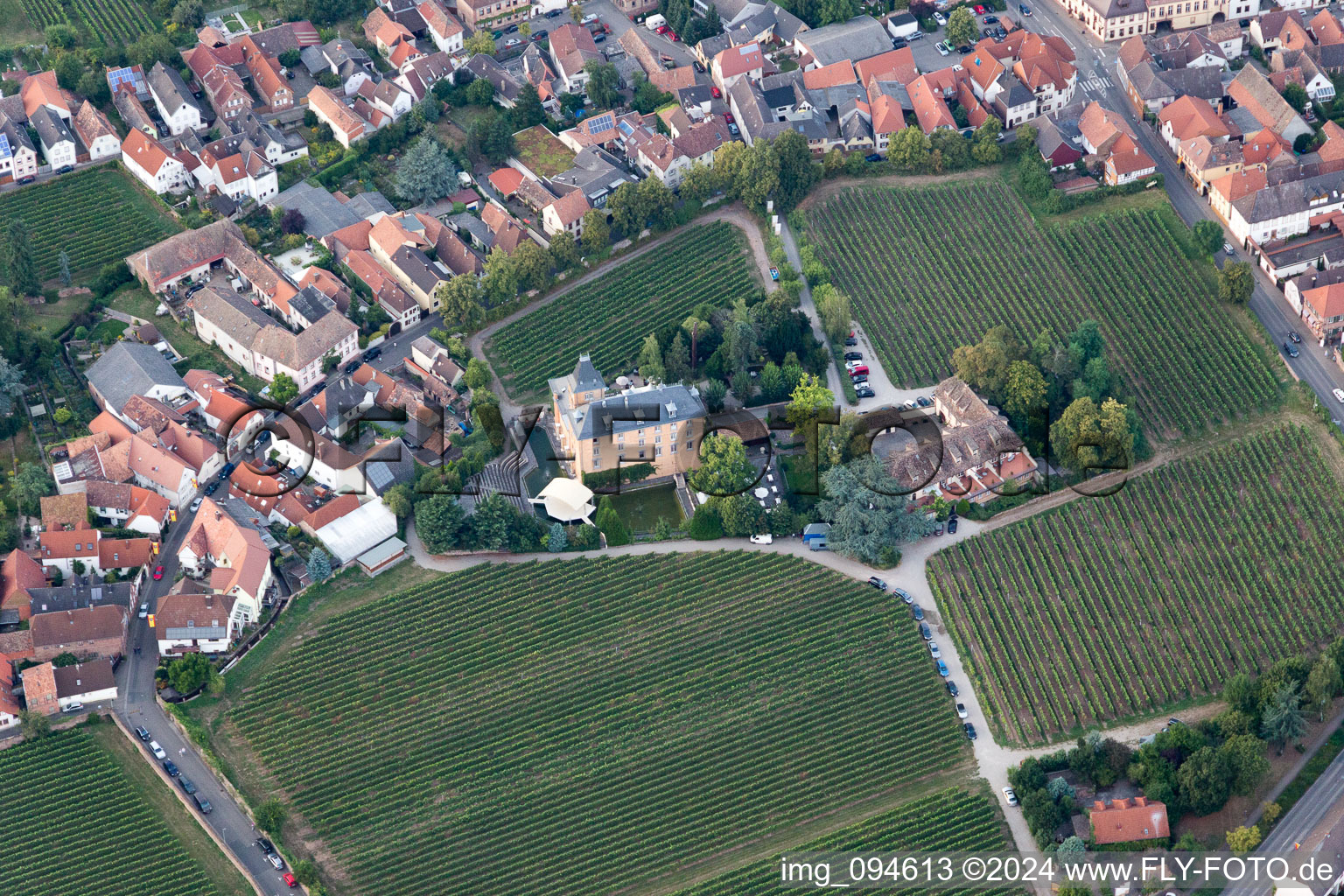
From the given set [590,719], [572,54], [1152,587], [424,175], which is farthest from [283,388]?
[1152,587]

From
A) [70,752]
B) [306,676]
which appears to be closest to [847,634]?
[306,676]

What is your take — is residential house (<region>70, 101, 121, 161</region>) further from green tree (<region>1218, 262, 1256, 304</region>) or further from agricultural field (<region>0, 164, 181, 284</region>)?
green tree (<region>1218, 262, 1256, 304</region>)

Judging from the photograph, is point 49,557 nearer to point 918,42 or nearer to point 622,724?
point 622,724

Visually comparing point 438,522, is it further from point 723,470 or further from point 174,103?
point 174,103

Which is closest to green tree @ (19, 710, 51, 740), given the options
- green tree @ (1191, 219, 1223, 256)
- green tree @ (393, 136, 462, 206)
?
green tree @ (393, 136, 462, 206)

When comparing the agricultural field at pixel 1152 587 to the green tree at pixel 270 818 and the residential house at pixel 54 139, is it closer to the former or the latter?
the green tree at pixel 270 818
